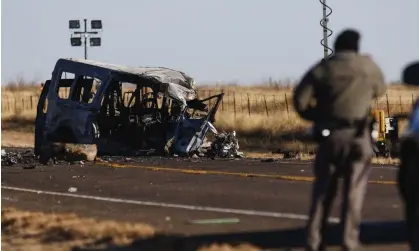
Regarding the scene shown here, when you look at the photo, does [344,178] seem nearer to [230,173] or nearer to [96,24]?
[230,173]

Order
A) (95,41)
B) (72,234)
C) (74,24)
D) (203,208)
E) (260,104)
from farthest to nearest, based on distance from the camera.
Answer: (95,41)
(74,24)
(260,104)
(203,208)
(72,234)

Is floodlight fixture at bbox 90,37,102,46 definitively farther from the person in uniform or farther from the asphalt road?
the person in uniform

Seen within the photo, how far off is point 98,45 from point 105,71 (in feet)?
145

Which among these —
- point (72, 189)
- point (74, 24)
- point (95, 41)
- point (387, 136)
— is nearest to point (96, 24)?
point (95, 41)

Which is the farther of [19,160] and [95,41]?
[95,41]

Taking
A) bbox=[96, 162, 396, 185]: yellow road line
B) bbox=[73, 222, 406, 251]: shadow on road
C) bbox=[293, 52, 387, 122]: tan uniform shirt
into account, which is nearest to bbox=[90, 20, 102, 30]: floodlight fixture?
bbox=[96, 162, 396, 185]: yellow road line

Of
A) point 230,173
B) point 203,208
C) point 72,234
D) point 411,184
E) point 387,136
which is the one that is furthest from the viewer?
point 387,136

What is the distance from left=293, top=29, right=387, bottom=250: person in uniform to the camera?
26.0 ft

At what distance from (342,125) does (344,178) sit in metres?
0.46

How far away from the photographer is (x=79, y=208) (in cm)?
1305

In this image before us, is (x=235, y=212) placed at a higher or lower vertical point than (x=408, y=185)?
lower

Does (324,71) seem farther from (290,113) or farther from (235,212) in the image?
(290,113)

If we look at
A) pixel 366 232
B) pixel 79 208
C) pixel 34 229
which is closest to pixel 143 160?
pixel 79 208

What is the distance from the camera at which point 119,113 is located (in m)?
25.1
